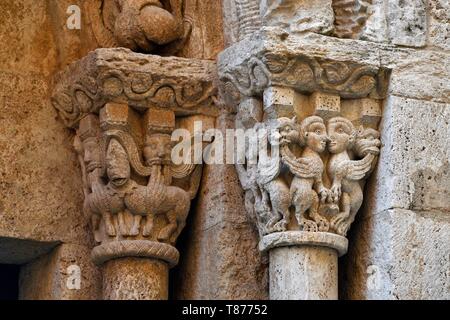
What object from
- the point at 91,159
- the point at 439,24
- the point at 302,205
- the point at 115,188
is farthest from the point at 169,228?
the point at 439,24

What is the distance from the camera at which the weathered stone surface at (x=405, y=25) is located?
18.0ft

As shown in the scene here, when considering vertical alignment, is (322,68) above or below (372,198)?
above

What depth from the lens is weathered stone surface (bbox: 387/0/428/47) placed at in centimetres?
548

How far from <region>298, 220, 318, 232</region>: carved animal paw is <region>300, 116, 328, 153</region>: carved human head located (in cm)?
23

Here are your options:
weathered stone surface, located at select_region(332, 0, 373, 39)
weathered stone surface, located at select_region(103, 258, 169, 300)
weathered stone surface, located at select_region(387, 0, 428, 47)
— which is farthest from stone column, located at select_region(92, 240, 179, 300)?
weathered stone surface, located at select_region(387, 0, 428, 47)

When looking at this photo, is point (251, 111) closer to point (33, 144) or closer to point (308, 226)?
point (308, 226)

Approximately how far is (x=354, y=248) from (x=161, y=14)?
1007 mm

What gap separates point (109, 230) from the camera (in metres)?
5.64

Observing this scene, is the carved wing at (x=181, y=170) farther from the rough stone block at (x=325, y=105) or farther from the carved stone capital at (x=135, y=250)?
the rough stone block at (x=325, y=105)

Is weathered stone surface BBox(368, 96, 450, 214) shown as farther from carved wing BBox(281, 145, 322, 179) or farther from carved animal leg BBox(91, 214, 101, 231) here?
carved animal leg BBox(91, 214, 101, 231)

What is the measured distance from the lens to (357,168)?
5.42 m

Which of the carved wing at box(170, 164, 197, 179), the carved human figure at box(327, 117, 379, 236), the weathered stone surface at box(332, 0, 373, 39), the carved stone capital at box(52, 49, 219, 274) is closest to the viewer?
the carved human figure at box(327, 117, 379, 236)

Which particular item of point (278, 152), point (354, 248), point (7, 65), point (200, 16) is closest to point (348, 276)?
point (354, 248)
